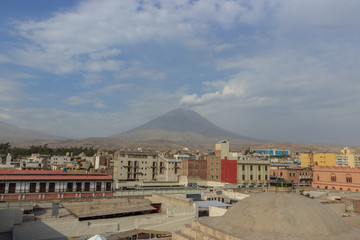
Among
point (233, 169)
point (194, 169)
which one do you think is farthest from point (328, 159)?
point (194, 169)

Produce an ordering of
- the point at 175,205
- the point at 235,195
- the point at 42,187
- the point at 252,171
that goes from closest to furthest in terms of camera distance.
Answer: the point at 175,205
the point at 42,187
the point at 235,195
the point at 252,171

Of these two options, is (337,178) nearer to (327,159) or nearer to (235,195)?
(235,195)

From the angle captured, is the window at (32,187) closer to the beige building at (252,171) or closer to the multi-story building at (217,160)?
the multi-story building at (217,160)

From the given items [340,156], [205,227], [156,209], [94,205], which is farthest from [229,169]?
[340,156]

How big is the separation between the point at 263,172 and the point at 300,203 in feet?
193

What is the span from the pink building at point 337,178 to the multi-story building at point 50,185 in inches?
2033

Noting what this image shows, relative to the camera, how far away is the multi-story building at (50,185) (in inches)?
1309

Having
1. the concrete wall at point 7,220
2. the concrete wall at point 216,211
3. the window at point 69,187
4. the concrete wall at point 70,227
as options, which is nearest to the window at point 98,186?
the window at point 69,187

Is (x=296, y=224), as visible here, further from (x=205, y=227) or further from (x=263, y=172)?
(x=263, y=172)

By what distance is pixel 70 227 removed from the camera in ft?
80.8

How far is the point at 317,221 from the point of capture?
1260cm

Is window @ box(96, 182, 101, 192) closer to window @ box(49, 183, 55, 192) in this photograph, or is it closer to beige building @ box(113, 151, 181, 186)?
window @ box(49, 183, 55, 192)

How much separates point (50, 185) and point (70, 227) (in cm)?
1299

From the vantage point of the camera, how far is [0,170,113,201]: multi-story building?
3325 cm
